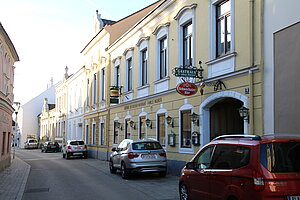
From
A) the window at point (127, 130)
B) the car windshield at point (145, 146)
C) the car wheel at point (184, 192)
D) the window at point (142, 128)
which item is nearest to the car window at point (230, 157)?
the car wheel at point (184, 192)

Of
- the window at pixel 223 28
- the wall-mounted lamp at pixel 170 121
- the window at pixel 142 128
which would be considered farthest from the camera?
the window at pixel 142 128

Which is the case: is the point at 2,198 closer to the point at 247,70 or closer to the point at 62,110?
the point at 247,70

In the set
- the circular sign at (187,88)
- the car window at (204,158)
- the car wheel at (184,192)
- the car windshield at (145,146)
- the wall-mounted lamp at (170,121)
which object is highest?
the circular sign at (187,88)

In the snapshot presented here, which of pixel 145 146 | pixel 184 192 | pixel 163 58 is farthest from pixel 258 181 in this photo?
pixel 163 58

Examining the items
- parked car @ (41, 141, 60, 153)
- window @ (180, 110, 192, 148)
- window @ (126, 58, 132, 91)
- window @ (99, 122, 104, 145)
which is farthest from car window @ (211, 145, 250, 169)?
parked car @ (41, 141, 60, 153)

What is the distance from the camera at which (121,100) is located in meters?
24.0

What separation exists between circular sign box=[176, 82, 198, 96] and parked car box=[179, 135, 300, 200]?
21.4 feet

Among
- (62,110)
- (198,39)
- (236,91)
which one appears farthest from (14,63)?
(62,110)

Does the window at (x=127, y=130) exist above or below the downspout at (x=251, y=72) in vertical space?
below

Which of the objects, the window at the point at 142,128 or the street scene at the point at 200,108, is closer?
the street scene at the point at 200,108

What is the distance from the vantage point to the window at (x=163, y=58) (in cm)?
1820

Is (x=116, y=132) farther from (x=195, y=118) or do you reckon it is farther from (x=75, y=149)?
(x=195, y=118)

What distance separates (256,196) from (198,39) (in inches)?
385

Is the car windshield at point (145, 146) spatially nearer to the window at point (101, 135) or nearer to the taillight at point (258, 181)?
the taillight at point (258, 181)
